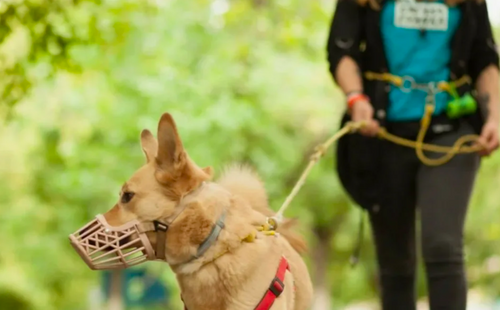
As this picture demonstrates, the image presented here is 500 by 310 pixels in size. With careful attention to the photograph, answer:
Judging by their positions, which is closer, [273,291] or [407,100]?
[273,291]

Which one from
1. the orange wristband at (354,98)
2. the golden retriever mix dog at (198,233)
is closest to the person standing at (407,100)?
the orange wristband at (354,98)

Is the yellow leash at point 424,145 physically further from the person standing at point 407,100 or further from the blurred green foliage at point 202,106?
the blurred green foliage at point 202,106

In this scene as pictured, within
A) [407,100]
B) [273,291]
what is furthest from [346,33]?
[273,291]

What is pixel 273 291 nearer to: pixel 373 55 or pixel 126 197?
pixel 126 197

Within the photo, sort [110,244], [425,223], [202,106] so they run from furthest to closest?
[202,106], [425,223], [110,244]

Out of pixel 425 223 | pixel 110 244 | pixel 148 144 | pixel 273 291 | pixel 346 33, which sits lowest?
pixel 273 291

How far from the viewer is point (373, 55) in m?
4.64

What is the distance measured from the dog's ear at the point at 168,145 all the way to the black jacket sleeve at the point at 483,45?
6.61ft

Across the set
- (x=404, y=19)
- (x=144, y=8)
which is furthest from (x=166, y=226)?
(x=144, y=8)

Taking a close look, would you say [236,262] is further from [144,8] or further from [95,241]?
[144,8]

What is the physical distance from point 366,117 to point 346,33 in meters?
0.53

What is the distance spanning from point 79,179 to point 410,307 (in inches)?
438

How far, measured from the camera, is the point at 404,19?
4531 millimetres

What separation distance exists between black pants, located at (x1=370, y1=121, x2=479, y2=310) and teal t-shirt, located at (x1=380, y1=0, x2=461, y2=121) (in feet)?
0.66
